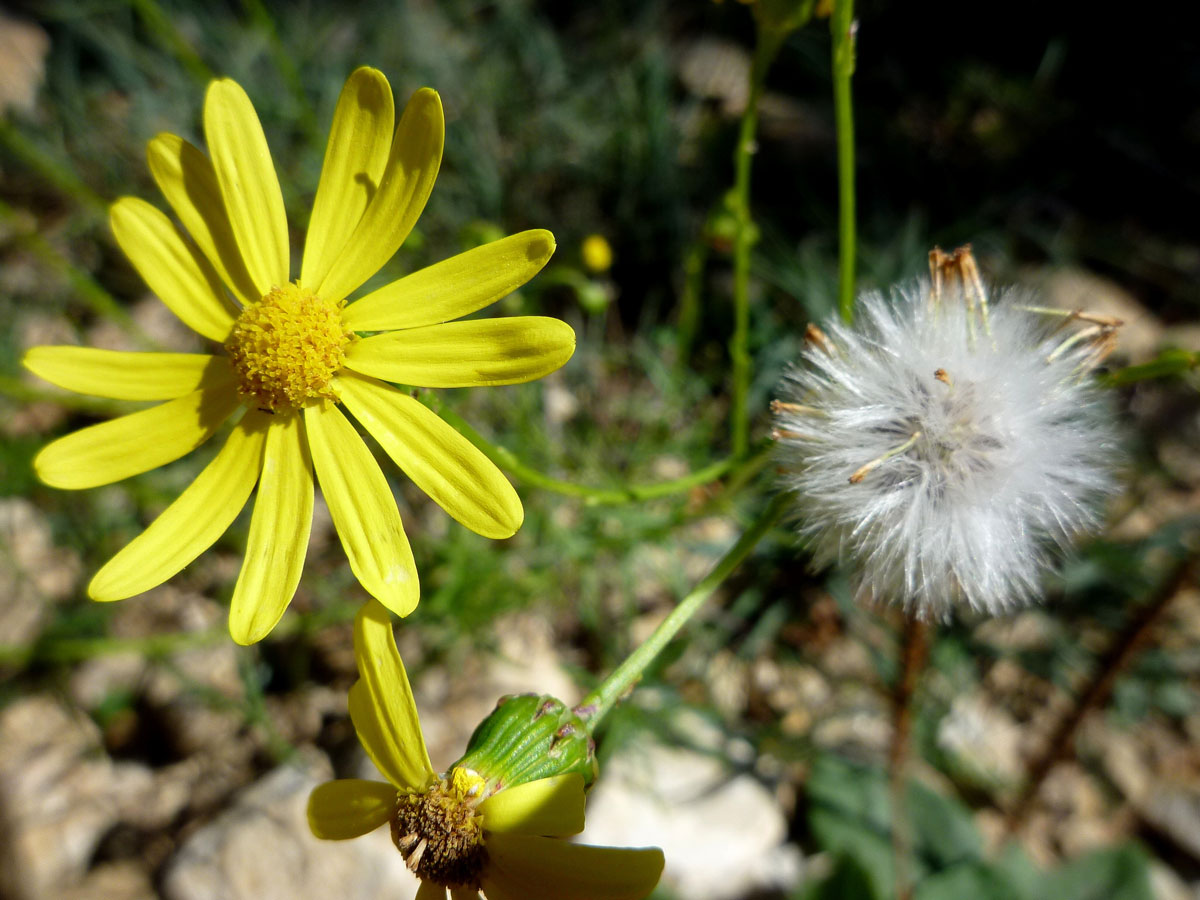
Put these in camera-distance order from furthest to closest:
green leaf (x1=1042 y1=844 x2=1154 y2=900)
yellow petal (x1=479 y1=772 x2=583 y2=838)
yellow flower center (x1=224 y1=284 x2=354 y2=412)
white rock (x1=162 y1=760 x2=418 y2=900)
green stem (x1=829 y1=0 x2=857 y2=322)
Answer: white rock (x1=162 y1=760 x2=418 y2=900) → green leaf (x1=1042 y1=844 x2=1154 y2=900) → yellow flower center (x1=224 y1=284 x2=354 y2=412) → green stem (x1=829 y1=0 x2=857 y2=322) → yellow petal (x1=479 y1=772 x2=583 y2=838)

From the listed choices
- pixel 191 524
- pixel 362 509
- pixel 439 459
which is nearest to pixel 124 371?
pixel 191 524

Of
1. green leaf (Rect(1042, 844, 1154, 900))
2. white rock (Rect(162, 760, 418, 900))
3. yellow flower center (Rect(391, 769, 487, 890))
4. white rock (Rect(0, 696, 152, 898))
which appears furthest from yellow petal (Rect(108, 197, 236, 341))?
green leaf (Rect(1042, 844, 1154, 900))

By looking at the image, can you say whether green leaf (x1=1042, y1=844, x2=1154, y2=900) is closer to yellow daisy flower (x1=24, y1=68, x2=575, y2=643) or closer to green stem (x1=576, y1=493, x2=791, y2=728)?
green stem (x1=576, y1=493, x2=791, y2=728)

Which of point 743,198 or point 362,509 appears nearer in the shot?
point 362,509

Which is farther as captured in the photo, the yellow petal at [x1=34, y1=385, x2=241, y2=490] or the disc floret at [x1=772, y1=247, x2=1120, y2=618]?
the yellow petal at [x1=34, y1=385, x2=241, y2=490]

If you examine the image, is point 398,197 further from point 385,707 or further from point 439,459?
point 385,707

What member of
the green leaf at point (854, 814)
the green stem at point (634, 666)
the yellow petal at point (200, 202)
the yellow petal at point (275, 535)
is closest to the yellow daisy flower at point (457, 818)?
the green stem at point (634, 666)
